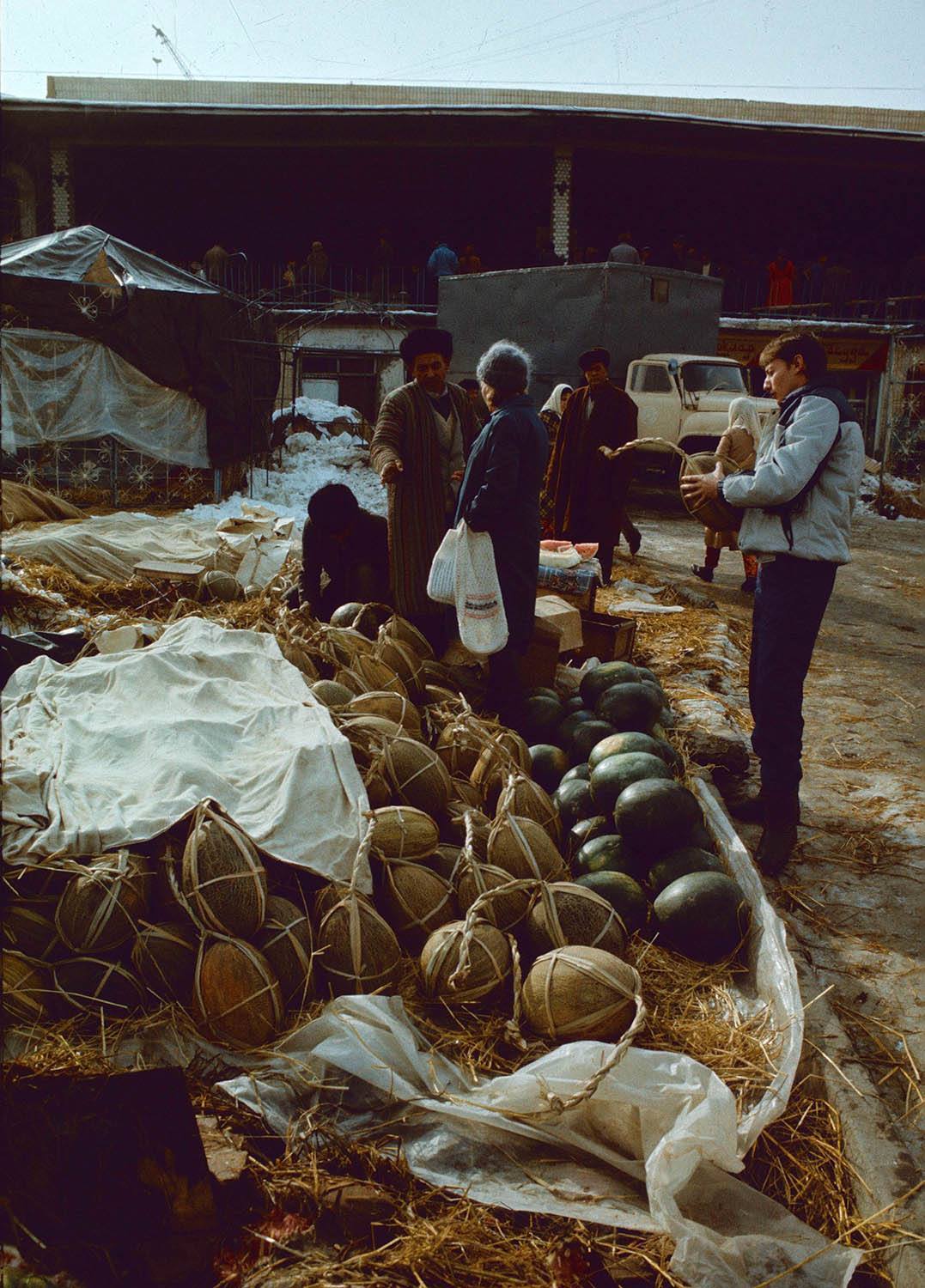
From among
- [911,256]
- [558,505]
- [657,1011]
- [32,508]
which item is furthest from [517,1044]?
[911,256]

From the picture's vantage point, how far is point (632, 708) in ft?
16.2

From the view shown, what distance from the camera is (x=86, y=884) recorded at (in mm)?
Answer: 3006

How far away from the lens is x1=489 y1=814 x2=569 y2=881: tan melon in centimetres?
353

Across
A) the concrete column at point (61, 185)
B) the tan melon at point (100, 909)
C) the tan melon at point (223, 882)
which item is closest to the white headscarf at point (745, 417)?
the tan melon at point (223, 882)

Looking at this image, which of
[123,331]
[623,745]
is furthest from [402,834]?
[123,331]

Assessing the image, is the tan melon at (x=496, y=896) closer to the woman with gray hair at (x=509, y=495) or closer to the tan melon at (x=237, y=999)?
the tan melon at (x=237, y=999)

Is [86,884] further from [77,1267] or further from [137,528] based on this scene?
[137,528]

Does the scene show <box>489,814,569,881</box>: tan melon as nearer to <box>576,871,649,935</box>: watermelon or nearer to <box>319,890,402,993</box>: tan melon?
<box>576,871,649,935</box>: watermelon

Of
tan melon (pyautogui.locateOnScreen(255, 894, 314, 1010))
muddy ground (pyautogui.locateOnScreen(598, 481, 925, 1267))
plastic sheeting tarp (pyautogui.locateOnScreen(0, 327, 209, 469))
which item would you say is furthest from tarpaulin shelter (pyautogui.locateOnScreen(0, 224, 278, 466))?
tan melon (pyautogui.locateOnScreen(255, 894, 314, 1010))

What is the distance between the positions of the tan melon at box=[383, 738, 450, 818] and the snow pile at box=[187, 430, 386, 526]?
995 centimetres

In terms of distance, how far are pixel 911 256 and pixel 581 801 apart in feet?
98.1

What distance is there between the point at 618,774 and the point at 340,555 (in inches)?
120

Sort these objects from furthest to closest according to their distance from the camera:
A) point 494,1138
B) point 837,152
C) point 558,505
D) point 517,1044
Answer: point 837,152 < point 558,505 < point 517,1044 < point 494,1138

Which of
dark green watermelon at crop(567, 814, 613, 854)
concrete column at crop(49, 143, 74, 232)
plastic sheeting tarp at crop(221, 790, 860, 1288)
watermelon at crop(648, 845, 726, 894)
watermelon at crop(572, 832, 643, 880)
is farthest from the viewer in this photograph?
concrete column at crop(49, 143, 74, 232)
